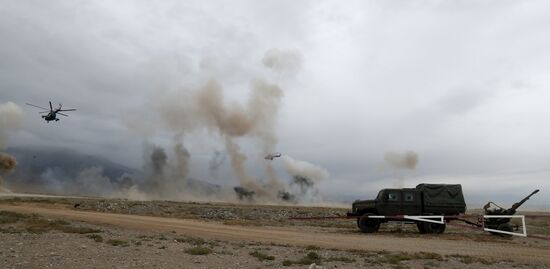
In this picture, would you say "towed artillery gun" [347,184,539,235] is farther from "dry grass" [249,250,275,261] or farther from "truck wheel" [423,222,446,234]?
"dry grass" [249,250,275,261]

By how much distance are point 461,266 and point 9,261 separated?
15.0 m

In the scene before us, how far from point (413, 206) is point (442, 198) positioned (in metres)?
2.25

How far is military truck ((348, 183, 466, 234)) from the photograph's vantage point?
33.6m

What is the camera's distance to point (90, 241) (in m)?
20.8

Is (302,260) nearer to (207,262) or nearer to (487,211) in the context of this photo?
(207,262)

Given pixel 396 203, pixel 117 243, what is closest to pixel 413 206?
pixel 396 203

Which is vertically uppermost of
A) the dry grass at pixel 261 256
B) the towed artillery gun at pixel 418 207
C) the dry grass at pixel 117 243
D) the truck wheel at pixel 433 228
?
the towed artillery gun at pixel 418 207

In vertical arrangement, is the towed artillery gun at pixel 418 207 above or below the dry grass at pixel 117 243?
above

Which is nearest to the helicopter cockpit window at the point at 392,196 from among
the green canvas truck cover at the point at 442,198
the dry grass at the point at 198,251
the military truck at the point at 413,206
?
the military truck at the point at 413,206

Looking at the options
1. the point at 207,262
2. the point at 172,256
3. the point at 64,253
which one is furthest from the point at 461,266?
the point at 64,253

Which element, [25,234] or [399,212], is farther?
[399,212]

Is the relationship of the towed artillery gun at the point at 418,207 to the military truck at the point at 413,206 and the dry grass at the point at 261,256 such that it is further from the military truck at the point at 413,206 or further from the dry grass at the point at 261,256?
the dry grass at the point at 261,256

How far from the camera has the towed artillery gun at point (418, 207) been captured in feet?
109

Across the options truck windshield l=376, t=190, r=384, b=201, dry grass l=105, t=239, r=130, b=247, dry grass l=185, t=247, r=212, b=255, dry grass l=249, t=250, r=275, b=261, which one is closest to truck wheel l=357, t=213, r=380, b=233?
truck windshield l=376, t=190, r=384, b=201
